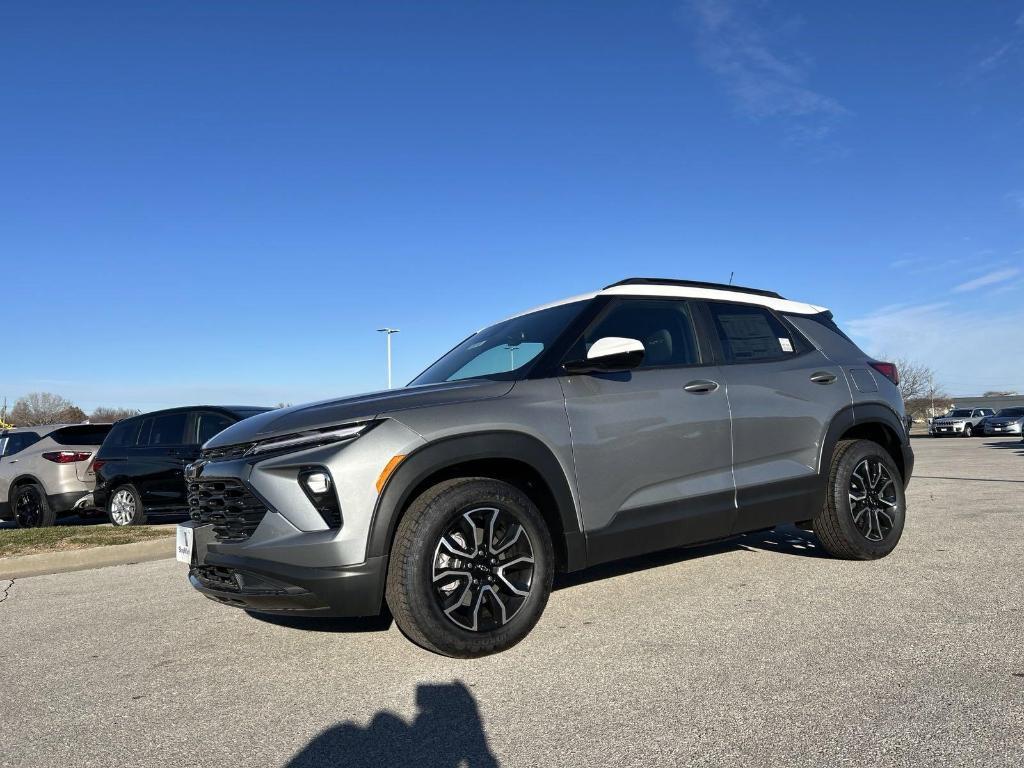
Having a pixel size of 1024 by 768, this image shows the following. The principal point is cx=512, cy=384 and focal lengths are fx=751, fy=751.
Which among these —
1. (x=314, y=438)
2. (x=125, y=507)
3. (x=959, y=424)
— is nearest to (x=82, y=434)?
(x=125, y=507)

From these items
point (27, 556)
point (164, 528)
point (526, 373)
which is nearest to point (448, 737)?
point (526, 373)

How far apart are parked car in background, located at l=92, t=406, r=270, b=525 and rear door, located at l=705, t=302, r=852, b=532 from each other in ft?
20.5

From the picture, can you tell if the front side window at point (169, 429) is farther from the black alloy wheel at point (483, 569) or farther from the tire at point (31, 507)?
the black alloy wheel at point (483, 569)

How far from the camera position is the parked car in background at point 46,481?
33.6 feet

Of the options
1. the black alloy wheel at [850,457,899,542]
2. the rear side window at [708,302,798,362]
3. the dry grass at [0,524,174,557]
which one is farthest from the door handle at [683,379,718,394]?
the dry grass at [0,524,174,557]

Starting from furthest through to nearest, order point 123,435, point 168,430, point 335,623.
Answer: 1. point 123,435
2. point 168,430
3. point 335,623

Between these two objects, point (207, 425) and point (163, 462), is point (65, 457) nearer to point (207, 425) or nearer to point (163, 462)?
point (163, 462)

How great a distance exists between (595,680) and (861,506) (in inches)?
111

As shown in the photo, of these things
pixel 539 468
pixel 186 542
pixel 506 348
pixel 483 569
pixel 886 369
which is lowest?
pixel 483 569

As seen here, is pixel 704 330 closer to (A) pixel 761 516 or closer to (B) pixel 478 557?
(A) pixel 761 516

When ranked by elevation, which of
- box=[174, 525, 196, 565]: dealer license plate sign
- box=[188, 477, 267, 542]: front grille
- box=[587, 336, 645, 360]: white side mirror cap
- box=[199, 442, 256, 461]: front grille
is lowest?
box=[174, 525, 196, 565]: dealer license plate sign

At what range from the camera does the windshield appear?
4.12m

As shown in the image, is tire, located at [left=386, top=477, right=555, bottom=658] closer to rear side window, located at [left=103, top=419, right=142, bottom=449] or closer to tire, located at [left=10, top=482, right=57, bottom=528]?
rear side window, located at [left=103, top=419, right=142, bottom=449]

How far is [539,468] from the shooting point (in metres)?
3.62
